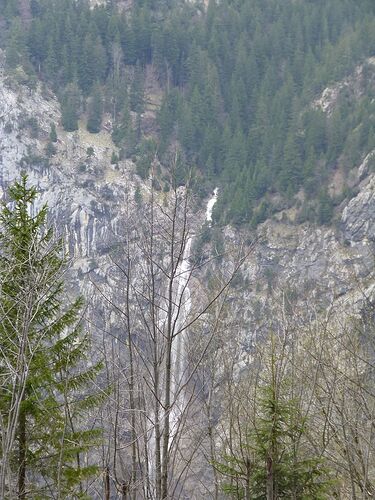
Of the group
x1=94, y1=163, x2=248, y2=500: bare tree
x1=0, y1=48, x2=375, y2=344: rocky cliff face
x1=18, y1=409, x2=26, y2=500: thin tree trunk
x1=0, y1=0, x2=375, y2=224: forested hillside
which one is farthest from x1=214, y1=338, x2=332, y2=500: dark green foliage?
x1=0, y1=0, x2=375, y2=224: forested hillside

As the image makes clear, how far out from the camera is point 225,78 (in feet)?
317

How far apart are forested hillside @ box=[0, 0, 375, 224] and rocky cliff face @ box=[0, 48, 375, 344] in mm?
2001

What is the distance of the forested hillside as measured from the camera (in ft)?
230

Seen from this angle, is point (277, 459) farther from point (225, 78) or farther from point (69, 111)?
point (225, 78)

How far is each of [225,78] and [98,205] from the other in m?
34.6

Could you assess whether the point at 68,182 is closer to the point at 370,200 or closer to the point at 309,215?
the point at 309,215

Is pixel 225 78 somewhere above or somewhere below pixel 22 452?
above

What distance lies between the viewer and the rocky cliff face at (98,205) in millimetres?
61062

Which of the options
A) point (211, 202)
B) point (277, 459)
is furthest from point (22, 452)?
point (211, 202)

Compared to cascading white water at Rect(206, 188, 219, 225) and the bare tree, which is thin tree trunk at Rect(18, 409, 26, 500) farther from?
cascading white water at Rect(206, 188, 219, 225)

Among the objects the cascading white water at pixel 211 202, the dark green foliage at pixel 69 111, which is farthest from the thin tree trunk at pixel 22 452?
A: the dark green foliage at pixel 69 111

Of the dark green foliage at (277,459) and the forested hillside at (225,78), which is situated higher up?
the forested hillside at (225,78)

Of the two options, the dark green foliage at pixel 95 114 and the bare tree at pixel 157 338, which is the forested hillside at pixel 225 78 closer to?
the dark green foliage at pixel 95 114

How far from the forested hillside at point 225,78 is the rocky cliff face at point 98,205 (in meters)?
2.00
